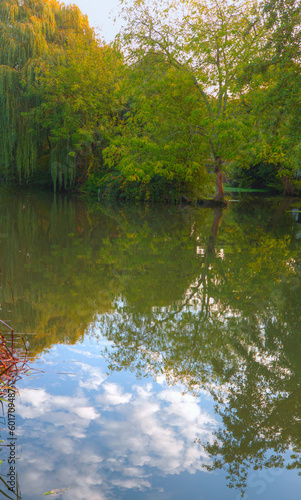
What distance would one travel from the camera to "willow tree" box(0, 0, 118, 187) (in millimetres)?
20625

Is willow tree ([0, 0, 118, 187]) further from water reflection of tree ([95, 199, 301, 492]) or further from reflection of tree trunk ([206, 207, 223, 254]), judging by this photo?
water reflection of tree ([95, 199, 301, 492])

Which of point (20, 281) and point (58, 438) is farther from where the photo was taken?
point (20, 281)

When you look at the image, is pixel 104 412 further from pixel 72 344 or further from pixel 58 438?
pixel 72 344

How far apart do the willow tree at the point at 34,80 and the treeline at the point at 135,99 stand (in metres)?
0.05

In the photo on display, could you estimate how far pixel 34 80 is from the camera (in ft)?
70.0

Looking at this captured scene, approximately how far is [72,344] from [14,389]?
3.39ft

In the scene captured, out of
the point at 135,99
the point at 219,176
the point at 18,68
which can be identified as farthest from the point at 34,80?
the point at 219,176

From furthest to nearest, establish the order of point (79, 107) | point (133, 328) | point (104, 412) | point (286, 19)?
point (79, 107), point (286, 19), point (133, 328), point (104, 412)

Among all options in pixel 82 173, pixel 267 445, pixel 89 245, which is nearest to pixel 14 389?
pixel 267 445

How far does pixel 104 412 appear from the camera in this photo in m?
3.08

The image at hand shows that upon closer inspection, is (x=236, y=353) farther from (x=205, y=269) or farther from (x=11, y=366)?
(x=205, y=269)

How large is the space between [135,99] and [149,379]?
1753 centimetres

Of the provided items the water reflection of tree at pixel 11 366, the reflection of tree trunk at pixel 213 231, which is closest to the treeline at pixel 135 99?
the reflection of tree trunk at pixel 213 231

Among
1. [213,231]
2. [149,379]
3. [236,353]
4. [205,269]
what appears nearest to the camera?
[149,379]
